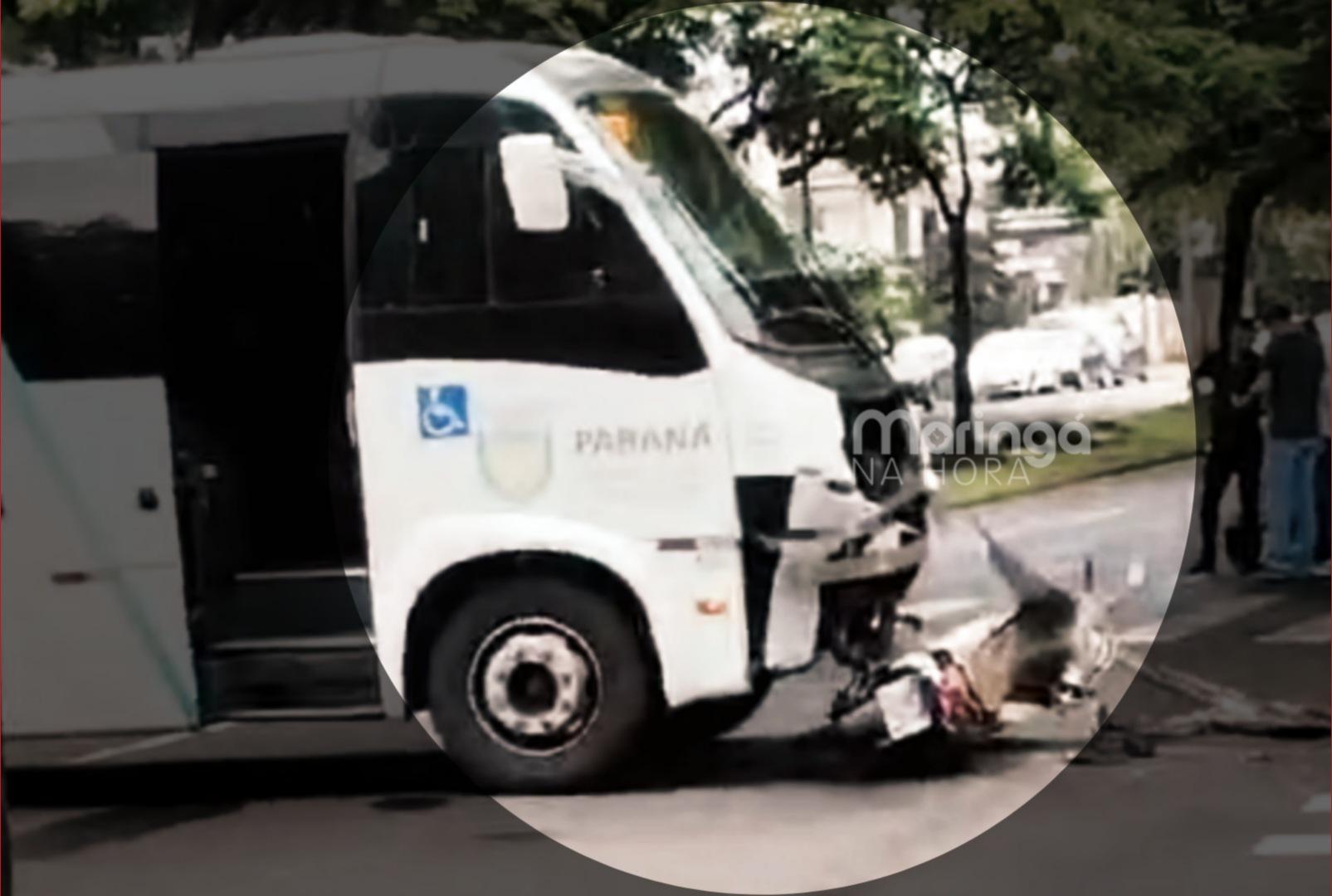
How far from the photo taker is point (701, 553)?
296cm

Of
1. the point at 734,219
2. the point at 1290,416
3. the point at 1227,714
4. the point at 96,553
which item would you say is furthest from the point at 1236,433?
the point at 96,553

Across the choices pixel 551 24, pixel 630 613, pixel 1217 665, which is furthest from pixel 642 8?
pixel 1217 665

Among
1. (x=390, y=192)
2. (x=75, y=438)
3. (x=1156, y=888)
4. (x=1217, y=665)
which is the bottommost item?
(x=1156, y=888)

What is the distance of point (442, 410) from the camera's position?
9.71 ft

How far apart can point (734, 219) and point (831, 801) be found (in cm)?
134

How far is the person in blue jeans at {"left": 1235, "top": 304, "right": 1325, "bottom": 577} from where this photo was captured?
114 inches

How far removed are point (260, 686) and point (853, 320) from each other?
1603 mm

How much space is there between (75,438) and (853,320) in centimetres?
182

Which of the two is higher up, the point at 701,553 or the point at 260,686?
the point at 701,553

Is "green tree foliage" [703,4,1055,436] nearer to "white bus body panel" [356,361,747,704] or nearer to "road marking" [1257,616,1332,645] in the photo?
"white bus body panel" [356,361,747,704]

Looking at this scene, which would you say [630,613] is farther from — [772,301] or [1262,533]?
[1262,533]

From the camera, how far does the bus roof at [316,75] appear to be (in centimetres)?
296

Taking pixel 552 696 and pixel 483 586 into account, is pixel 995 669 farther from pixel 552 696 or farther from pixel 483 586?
pixel 483 586

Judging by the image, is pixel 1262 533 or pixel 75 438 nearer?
pixel 1262 533
